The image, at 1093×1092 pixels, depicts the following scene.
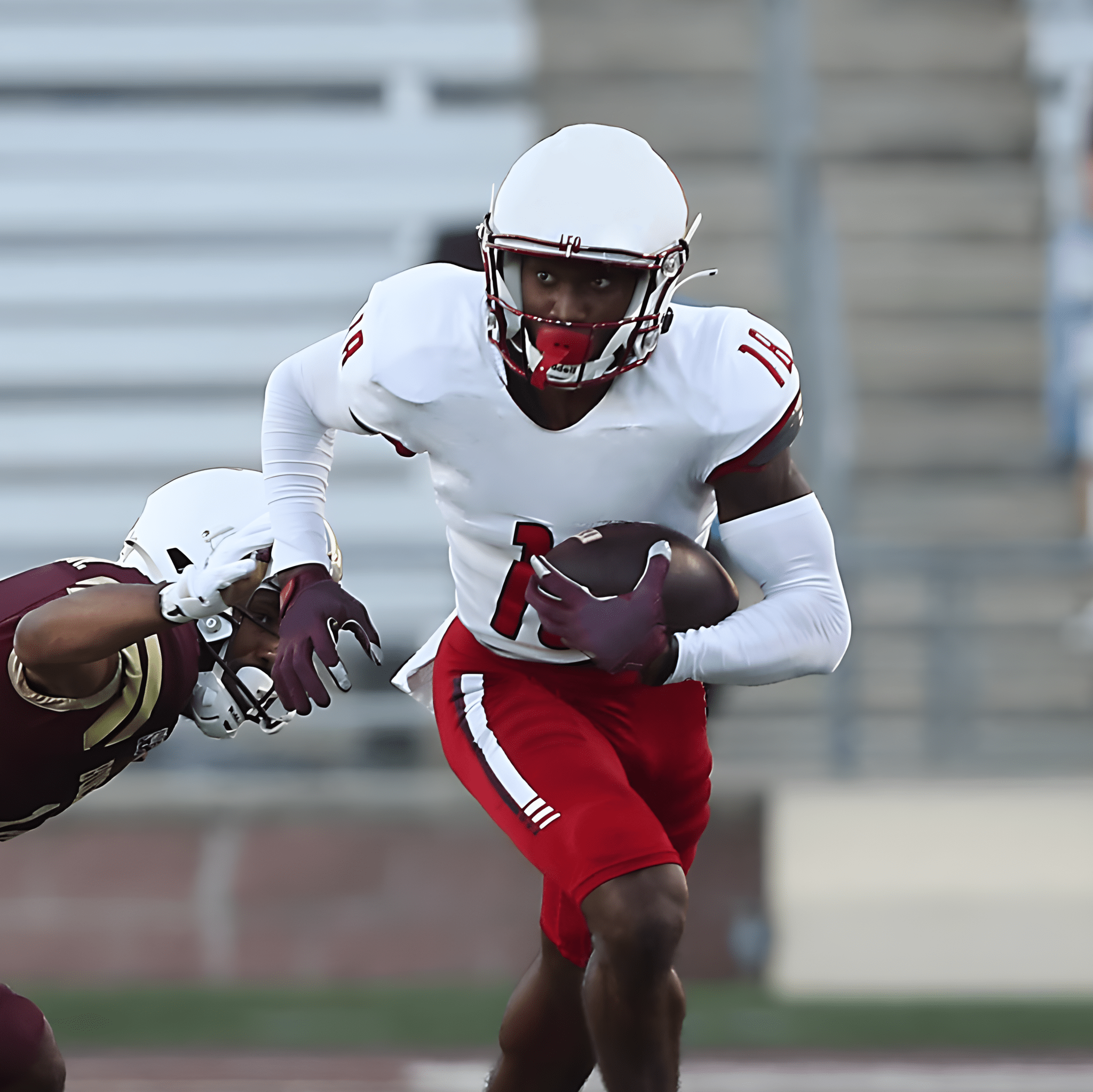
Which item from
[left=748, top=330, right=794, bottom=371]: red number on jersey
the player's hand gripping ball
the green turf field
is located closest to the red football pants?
the player's hand gripping ball

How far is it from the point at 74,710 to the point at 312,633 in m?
0.32

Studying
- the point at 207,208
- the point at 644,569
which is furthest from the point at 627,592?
the point at 207,208

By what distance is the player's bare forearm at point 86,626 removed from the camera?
7.22 ft

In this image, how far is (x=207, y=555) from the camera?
2480mm

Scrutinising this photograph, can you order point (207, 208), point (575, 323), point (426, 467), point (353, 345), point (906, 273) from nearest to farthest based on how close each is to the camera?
point (575, 323) → point (353, 345) → point (426, 467) → point (207, 208) → point (906, 273)

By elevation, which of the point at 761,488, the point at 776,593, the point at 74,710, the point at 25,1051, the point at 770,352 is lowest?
the point at 25,1051

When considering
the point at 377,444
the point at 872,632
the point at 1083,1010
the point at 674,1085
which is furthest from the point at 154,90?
the point at 674,1085

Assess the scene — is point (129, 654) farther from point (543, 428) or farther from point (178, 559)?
point (543, 428)

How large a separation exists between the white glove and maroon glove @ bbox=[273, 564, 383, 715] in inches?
2.8

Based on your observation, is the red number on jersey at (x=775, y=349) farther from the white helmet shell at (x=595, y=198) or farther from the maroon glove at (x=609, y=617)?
the maroon glove at (x=609, y=617)

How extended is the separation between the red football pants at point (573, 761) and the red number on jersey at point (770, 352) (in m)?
0.45

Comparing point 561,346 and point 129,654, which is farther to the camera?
point 129,654

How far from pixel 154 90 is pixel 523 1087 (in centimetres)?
483

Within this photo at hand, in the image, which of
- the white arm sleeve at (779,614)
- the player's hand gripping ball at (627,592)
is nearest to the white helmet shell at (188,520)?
the player's hand gripping ball at (627,592)
